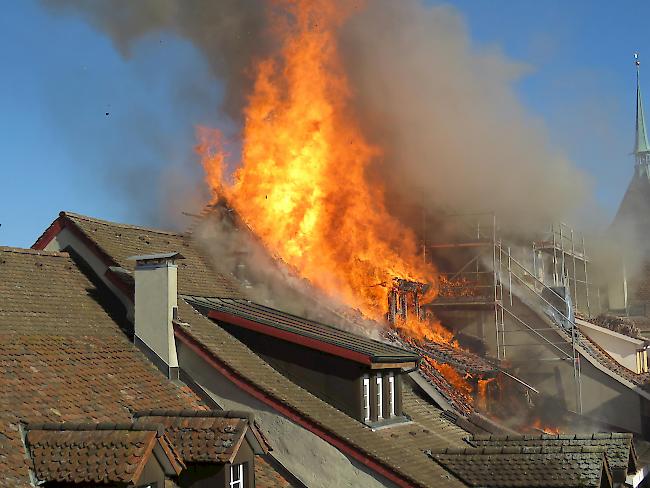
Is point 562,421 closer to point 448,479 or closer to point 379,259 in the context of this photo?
point 379,259

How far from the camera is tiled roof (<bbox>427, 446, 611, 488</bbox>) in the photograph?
660 inches

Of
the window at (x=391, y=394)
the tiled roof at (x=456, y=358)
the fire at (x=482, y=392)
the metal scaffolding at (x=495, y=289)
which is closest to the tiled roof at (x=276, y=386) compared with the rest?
the window at (x=391, y=394)

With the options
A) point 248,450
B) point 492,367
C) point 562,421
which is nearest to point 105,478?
point 248,450

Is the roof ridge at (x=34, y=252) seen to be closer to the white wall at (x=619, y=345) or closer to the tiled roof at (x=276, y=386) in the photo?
the tiled roof at (x=276, y=386)

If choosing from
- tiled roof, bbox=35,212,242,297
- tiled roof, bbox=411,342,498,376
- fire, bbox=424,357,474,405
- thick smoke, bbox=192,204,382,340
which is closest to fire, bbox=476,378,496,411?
tiled roof, bbox=411,342,498,376

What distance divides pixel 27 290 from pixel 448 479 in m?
8.80

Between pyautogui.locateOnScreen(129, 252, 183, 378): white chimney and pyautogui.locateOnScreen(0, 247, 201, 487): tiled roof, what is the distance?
0.83ft

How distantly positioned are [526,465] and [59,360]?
29.2 ft

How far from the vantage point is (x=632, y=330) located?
168 ft

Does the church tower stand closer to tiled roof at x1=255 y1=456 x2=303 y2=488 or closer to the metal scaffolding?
the metal scaffolding

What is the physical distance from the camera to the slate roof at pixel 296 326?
17.8m

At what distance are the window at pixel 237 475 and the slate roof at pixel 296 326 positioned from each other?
4.12 m

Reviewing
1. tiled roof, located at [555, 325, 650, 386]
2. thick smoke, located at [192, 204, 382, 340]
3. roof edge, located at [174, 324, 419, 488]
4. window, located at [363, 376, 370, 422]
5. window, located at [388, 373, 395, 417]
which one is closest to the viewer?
roof edge, located at [174, 324, 419, 488]

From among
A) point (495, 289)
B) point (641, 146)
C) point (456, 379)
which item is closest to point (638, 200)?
point (641, 146)
